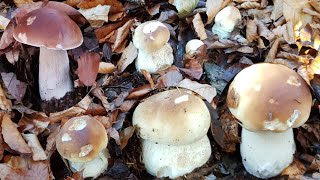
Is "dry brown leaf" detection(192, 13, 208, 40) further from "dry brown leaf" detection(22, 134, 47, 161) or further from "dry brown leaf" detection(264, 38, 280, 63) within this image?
"dry brown leaf" detection(22, 134, 47, 161)

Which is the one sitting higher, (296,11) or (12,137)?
(296,11)

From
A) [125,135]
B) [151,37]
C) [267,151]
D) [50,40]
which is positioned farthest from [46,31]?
[267,151]

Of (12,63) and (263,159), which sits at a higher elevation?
(12,63)

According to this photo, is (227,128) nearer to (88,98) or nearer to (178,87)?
(178,87)

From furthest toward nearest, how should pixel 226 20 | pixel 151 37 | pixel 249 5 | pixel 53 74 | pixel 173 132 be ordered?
pixel 249 5 < pixel 226 20 < pixel 53 74 < pixel 151 37 < pixel 173 132

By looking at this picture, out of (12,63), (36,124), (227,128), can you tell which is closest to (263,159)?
(227,128)

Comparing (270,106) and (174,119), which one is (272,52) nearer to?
(270,106)
